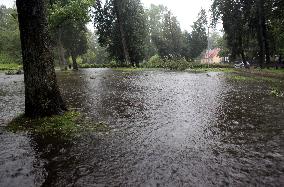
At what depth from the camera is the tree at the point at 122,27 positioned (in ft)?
139

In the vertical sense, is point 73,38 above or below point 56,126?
above

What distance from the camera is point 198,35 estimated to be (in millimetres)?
71188

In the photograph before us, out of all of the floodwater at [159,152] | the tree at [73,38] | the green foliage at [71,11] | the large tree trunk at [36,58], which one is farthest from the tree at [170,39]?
the large tree trunk at [36,58]

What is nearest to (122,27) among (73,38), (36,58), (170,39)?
(73,38)

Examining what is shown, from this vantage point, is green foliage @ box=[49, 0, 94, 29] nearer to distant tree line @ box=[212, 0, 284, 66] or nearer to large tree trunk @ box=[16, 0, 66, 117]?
distant tree line @ box=[212, 0, 284, 66]

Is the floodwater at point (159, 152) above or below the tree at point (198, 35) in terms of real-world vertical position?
below

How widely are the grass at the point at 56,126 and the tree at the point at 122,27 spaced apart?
3492cm

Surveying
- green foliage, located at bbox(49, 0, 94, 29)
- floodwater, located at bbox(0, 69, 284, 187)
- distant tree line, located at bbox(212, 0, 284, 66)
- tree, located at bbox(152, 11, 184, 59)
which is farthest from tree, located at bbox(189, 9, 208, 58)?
floodwater, located at bbox(0, 69, 284, 187)

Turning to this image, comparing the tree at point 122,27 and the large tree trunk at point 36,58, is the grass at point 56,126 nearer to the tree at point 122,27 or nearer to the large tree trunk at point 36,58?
the large tree trunk at point 36,58

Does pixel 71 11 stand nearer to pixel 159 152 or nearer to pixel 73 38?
pixel 73 38

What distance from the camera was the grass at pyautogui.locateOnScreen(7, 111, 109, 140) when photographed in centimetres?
643

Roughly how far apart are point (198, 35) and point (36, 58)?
220 ft

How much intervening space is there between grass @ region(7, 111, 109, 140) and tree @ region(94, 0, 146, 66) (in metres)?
34.9

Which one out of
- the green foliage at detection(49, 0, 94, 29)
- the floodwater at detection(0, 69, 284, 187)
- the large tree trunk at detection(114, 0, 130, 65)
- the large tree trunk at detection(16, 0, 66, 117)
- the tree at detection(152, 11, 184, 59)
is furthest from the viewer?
the tree at detection(152, 11, 184, 59)
